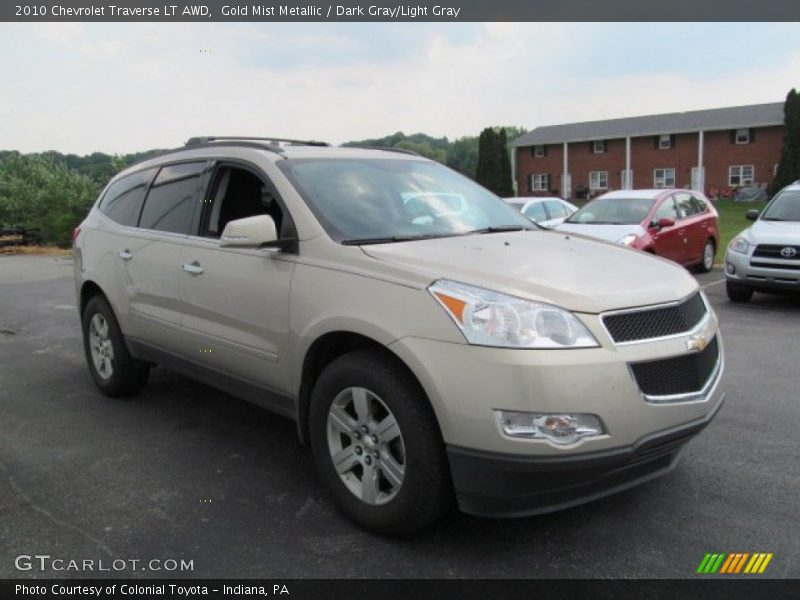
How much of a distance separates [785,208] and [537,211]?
5460mm

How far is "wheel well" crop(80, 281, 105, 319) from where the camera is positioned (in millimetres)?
5625

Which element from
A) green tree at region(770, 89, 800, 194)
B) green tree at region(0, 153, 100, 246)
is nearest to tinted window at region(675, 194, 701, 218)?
green tree at region(0, 153, 100, 246)

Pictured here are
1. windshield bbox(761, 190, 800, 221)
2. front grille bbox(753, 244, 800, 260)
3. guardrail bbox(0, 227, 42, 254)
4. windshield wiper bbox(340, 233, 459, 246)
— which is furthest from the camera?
guardrail bbox(0, 227, 42, 254)

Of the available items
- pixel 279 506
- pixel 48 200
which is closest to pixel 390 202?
pixel 279 506

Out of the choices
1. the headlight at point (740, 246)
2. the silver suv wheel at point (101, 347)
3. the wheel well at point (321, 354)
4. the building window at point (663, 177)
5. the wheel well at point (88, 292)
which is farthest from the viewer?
the building window at point (663, 177)

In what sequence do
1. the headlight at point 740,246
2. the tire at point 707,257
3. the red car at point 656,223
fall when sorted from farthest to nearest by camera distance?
the tire at point 707,257, the red car at point 656,223, the headlight at point 740,246

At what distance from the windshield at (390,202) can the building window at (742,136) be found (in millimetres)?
48703

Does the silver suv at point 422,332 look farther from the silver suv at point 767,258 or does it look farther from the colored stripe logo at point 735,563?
the silver suv at point 767,258

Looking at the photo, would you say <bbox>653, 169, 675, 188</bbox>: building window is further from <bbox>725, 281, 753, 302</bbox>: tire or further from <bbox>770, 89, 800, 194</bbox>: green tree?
<bbox>725, 281, 753, 302</bbox>: tire

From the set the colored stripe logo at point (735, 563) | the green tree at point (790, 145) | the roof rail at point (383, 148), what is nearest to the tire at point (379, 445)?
the colored stripe logo at point (735, 563)

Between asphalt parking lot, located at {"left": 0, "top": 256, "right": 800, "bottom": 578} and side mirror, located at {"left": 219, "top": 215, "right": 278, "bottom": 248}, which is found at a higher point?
side mirror, located at {"left": 219, "top": 215, "right": 278, "bottom": 248}

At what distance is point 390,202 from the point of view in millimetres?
4047

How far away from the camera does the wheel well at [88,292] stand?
5.62 metres

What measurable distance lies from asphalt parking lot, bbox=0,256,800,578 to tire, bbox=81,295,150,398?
0.48ft
